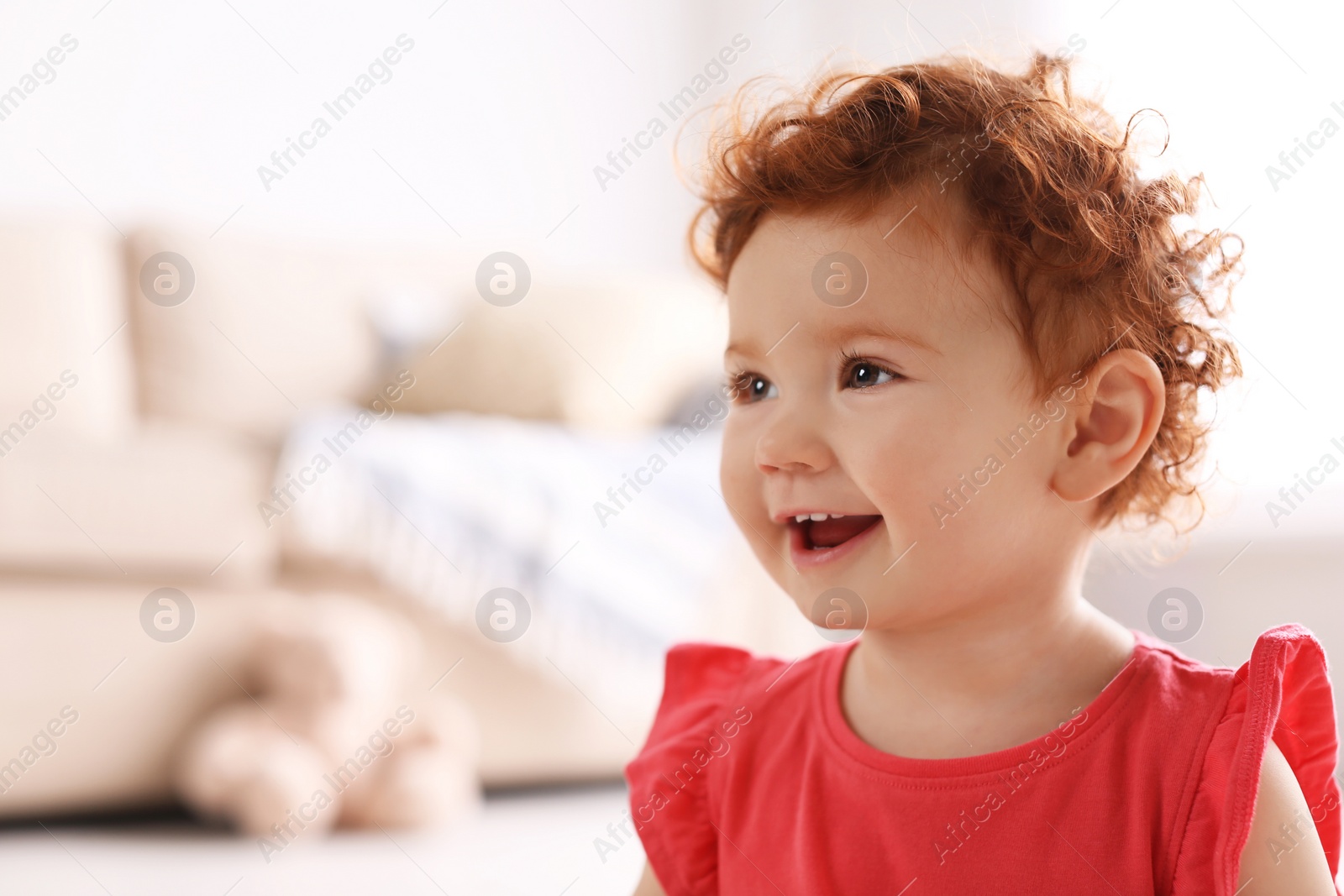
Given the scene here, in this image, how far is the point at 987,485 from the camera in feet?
2.29

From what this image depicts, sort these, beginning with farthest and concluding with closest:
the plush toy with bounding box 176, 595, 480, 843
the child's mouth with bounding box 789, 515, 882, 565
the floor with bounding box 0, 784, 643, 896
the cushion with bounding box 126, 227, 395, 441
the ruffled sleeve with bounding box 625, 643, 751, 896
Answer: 1. the cushion with bounding box 126, 227, 395, 441
2. the plush toy with bounding box 176, 595, 480, 843
3. the floor with bounding box 0, 784, 643, 896
4. the ruffled sleeve with bounding box 625, 643, 751, 896
5. the child's mouth with bounding box 789, 515, 882, 565

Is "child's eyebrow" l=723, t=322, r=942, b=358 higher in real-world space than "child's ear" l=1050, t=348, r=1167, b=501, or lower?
lower

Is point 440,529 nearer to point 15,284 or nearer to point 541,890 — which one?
point 541,890

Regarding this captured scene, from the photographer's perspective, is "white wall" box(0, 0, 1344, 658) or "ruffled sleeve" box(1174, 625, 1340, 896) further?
"white wall" box(0, 0, 1344, 658)

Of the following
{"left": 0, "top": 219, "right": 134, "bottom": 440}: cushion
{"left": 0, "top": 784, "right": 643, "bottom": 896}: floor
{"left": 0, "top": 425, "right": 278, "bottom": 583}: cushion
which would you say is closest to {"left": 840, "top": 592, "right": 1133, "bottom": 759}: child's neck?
{"left": 0, "top": 784, "right": 643, "bottom": 896}: floor

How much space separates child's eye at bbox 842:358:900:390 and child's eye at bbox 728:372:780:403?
2.5 inches

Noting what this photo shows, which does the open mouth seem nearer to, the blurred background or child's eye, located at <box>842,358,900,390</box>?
child's eye, located at <box>842,358,900,390</box>

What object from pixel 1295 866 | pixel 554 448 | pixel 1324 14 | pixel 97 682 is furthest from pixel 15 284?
pixel 1324 14

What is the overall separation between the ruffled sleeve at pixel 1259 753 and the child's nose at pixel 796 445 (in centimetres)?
27

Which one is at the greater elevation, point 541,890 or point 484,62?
point 484,62

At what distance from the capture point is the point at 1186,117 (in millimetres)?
1877

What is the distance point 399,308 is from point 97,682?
3.43ft

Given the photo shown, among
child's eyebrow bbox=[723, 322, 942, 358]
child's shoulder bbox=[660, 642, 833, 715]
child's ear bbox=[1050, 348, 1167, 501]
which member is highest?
child's ear bbox=[1050, 348, 1167, 501]

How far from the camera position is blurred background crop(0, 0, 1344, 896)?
1461 millimetres
